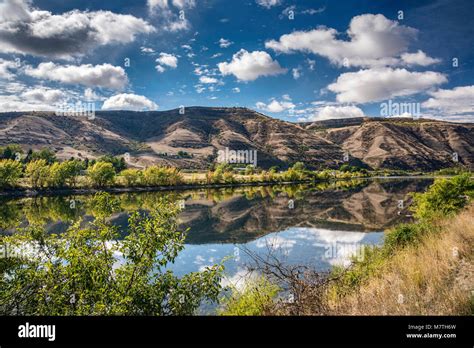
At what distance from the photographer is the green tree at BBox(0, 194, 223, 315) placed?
4.45 metres

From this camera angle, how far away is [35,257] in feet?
17.6

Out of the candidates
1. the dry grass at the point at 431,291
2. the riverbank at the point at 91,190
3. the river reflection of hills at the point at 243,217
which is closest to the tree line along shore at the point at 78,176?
the riverbank at the point at 91,190

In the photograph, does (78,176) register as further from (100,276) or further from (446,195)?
(100,276)

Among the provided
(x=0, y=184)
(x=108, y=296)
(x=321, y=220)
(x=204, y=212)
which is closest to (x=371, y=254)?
(x=108, y=296)

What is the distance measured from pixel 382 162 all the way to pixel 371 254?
188897 millimetres

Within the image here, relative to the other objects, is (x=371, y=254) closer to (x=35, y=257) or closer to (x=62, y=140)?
(x=35, y=257)

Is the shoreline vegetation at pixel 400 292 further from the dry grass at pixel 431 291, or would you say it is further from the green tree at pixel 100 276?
the green tree at pixel 100 276

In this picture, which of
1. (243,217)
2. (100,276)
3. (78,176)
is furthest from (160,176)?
(100,276)

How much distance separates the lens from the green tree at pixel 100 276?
445cm

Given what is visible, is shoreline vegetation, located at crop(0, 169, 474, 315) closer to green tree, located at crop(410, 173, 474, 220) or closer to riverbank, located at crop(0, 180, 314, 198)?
green tree, located at crop(410, 173, 474, 220)

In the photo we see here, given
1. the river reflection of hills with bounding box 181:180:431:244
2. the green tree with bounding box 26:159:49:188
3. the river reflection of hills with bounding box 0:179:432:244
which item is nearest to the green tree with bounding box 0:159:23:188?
the green tree with bounding box 26:159:49:188

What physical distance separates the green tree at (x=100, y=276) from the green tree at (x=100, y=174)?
6888 cm

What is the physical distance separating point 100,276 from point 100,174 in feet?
232

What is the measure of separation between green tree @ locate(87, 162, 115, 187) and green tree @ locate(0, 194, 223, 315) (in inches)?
2712
